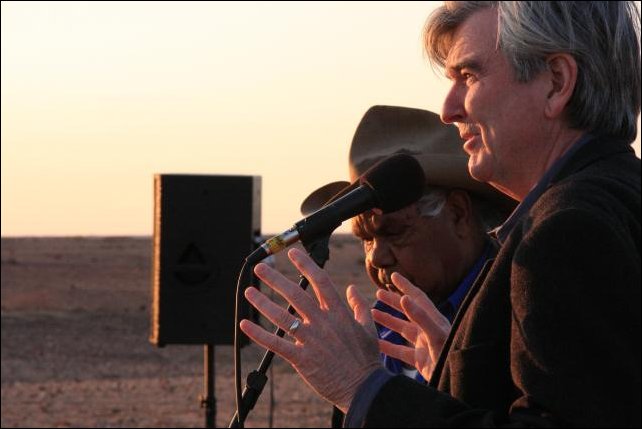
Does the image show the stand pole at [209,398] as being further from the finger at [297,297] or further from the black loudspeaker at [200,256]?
the finger at [297,297]

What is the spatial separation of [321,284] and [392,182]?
55cm

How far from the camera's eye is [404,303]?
10.3 feet

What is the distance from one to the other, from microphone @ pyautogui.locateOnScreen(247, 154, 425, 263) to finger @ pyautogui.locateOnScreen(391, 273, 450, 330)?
20 centimetres

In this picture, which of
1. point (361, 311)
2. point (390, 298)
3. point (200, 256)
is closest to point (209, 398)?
point (200, 256)

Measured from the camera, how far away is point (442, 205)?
180 inches

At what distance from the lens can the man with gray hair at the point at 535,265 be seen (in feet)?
7.48

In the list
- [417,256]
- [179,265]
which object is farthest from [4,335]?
[417,256]

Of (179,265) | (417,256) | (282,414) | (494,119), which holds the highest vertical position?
(494,119)

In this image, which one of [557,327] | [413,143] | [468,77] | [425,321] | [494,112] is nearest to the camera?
[557,327]

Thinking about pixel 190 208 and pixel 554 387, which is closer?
pixel 554 387

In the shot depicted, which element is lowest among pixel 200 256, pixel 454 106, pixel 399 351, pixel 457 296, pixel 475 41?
pixel 200 256

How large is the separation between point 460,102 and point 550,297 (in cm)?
64

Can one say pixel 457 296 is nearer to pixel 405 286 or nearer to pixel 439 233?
pixel 439 233

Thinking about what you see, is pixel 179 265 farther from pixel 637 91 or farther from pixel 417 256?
pixel 637 91
